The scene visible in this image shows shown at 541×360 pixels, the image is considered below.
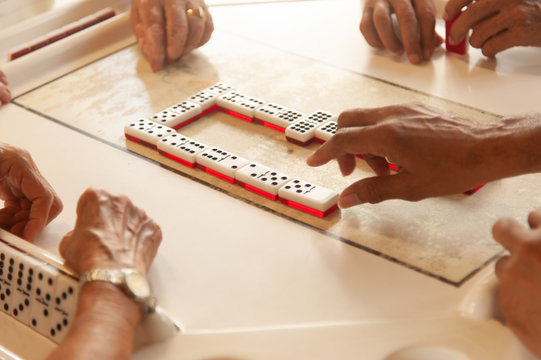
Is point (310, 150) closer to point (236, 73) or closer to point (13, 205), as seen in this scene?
point (236, 73)

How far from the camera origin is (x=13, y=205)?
1.63 metres

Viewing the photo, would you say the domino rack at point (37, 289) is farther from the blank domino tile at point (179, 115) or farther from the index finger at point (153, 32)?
the index finger at point (153, 32)

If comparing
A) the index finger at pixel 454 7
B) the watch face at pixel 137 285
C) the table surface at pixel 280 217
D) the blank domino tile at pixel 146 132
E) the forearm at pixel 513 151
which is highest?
the index finger at pixel 454 7

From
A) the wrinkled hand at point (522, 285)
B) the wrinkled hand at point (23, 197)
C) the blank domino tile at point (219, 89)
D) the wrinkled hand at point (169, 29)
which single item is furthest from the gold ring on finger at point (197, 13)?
the wrinkled hand at point (522, 285)

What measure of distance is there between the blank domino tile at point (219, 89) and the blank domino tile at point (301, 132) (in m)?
0.31

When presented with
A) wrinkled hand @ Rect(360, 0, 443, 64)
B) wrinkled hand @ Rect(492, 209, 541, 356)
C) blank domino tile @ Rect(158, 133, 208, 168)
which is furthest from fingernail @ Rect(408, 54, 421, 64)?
wrinkled hand @ Rect(492, 209, 541, 356)

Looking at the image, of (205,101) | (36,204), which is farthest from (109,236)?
(205,101)

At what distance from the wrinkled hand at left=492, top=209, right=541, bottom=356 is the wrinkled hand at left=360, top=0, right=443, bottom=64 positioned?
106 centimetres

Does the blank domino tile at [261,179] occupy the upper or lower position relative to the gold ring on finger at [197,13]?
lower

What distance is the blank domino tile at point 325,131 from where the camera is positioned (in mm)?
1844

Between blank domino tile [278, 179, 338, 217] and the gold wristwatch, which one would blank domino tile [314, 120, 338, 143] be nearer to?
blank domino tile [278, 179, 338, 217]

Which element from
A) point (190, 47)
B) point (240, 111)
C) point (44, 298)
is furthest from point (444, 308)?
point (190, 47)

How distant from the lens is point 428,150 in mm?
1483

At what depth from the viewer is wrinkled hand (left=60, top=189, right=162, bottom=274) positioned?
4.36 feet
